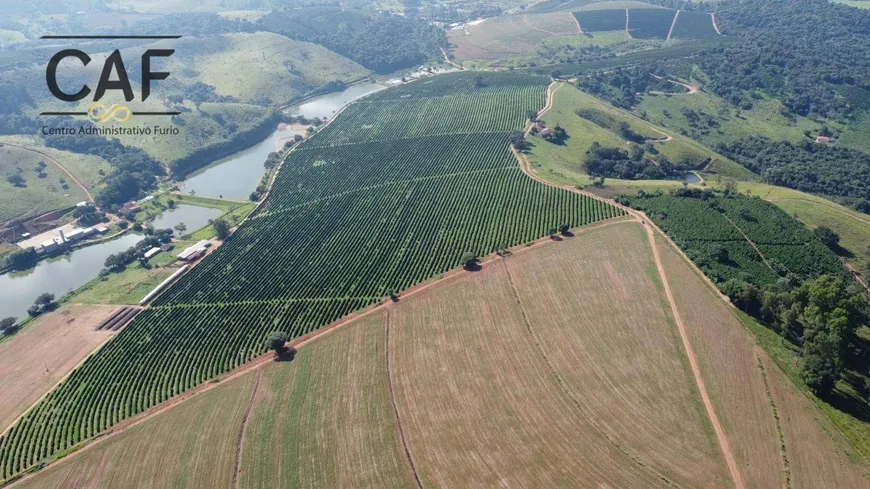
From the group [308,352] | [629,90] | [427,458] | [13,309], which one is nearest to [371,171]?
[308,352]

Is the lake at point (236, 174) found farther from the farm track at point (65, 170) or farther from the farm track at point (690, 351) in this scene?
the farm track at point (690, 351)

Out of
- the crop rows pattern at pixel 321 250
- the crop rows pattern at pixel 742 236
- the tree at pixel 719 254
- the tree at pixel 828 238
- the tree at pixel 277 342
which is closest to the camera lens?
the crop rows pattern at pixel 321 250

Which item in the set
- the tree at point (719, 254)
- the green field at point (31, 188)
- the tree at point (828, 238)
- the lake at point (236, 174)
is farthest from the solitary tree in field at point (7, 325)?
the tree at point (828, 238)

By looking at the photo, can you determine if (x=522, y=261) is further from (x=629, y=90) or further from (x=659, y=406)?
(x=629, y=90)

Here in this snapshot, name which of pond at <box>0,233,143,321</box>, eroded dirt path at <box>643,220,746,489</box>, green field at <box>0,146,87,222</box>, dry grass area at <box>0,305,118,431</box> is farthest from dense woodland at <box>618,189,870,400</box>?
green field at <box>0,146,87,222</box>

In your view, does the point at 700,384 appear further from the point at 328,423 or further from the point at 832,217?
the point at 832,217

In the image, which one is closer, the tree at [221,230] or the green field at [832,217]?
the green field at [832,217]

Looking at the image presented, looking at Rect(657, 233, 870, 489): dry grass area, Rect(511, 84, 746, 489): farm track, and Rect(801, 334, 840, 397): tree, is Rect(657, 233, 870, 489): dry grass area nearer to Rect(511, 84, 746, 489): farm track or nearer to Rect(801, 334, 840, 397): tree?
Rect(511, 84, 746, 489): farm track
